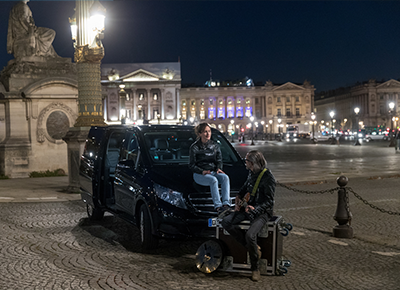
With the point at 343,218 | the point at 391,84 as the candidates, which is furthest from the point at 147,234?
the point at 391,84

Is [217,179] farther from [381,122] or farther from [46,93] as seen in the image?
[381,122]

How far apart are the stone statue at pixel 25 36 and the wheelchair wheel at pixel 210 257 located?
613 inches

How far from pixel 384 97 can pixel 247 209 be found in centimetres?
17038

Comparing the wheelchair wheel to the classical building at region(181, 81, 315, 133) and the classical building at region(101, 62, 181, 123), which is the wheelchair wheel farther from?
the classical building at region(181, 81, 315, 133)

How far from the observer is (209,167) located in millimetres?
7078

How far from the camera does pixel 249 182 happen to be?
19.7 feet

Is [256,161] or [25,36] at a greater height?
[25,36]

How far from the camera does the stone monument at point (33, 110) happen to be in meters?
18.6

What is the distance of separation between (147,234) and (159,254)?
0.99 ft

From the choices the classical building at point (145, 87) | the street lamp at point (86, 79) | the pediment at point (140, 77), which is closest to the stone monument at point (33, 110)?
the street lamp at point (86, 79)

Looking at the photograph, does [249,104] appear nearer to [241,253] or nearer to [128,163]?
[128,163]

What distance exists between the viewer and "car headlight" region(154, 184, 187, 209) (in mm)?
6781

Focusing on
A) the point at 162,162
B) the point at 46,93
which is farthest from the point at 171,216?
the point at 46,93

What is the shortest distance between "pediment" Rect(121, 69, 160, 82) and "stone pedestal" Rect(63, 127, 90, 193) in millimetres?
121844
